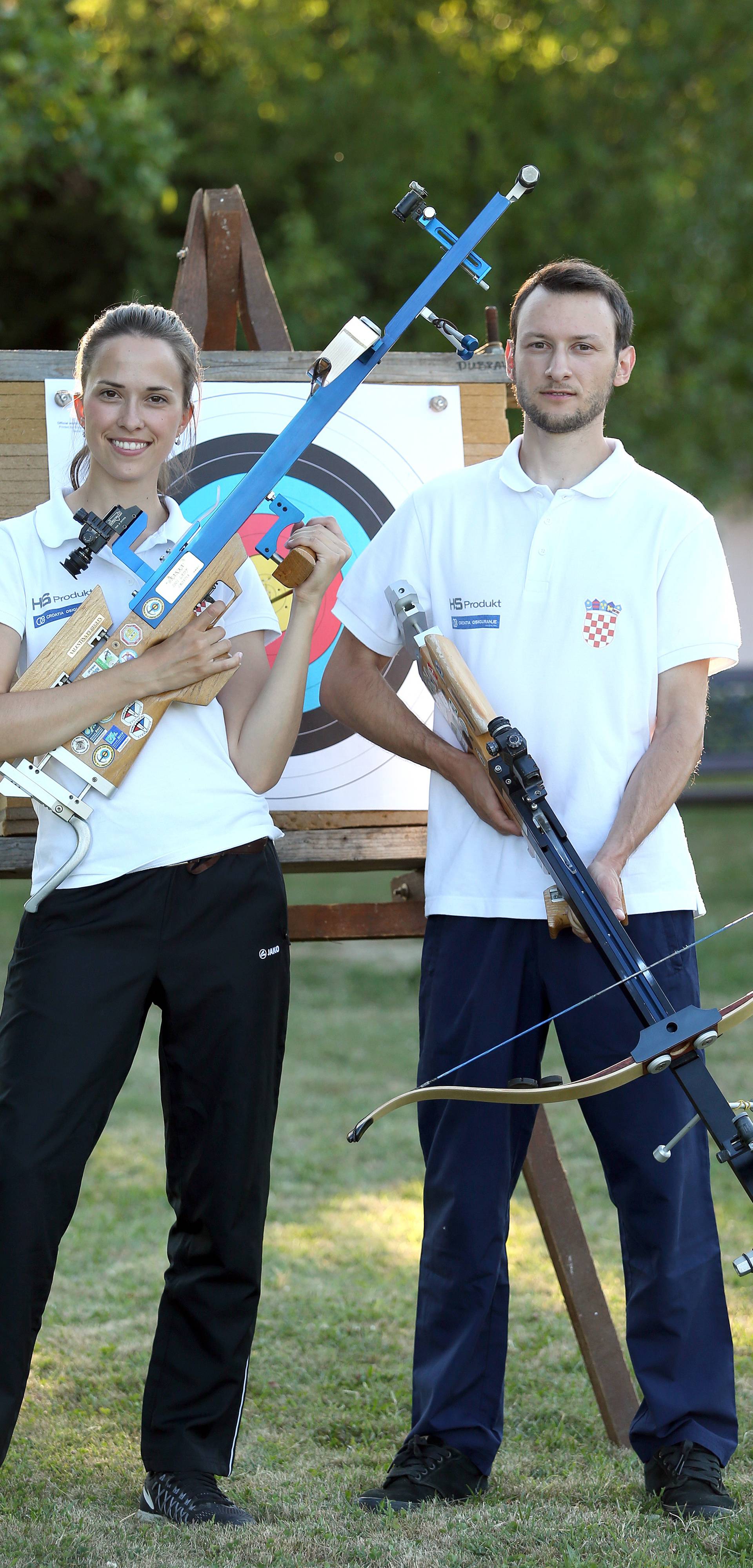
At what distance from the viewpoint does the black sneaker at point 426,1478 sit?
7.11ft

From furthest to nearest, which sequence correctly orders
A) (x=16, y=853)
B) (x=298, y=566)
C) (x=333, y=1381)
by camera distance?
(x=333, y=1381) < (x=16, y=853) < (x=298, y=566)

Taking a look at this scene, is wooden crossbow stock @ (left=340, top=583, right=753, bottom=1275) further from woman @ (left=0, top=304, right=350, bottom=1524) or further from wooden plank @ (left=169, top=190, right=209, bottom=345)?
wooden plank @ (left=169, top=190, right=209, bottom=345)

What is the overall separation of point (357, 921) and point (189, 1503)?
928mm

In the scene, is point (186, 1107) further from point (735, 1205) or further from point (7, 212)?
point (7, 212)

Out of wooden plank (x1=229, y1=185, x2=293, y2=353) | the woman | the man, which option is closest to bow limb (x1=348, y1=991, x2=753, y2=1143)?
the man

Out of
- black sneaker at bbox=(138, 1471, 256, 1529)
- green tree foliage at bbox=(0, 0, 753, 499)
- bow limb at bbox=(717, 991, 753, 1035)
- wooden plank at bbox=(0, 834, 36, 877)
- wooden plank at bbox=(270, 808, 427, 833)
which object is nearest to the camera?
bow limb at bbox=(717, 991, 753, 1035)

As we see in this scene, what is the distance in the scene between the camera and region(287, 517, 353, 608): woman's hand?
6.87 ft

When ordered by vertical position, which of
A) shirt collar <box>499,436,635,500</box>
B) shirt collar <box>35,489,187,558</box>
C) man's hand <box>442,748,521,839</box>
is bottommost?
man's hand <box>442,748,521,839</box>

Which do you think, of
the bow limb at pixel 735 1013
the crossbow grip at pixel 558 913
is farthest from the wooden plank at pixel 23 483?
the bow limb at pixel 735 1013

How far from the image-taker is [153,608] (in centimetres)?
208

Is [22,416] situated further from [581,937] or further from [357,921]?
[581,937]

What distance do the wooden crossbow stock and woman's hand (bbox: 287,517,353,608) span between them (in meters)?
0.12

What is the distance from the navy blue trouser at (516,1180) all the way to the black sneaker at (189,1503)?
11.1 inches

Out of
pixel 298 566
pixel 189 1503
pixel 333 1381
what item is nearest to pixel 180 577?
pixel 298 566
